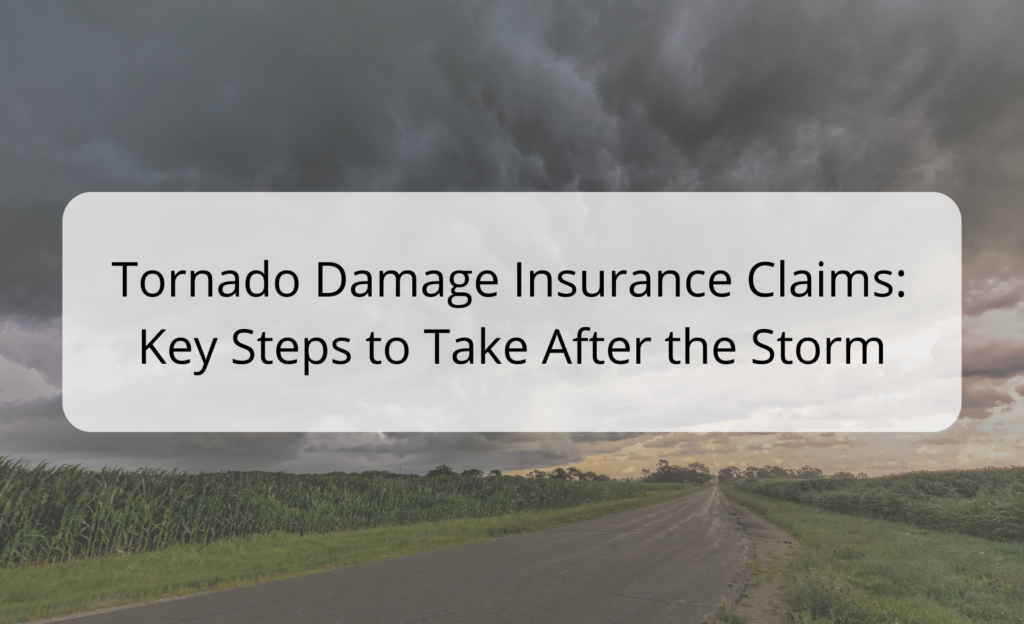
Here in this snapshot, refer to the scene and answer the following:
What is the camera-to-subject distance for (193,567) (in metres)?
14.4

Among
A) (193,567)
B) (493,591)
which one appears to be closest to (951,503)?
(493,591)

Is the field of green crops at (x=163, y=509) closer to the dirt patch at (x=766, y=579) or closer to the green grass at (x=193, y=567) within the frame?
the green grass at (x=193, y=567)

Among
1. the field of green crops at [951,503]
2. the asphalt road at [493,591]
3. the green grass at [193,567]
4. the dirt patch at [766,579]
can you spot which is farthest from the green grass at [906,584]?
the green grass at [193,567]

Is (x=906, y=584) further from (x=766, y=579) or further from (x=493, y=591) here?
(x=493, y=591)

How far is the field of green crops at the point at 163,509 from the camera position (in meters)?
15.4

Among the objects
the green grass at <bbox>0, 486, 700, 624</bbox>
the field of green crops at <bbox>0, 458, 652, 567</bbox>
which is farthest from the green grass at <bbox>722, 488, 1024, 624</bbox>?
the field of green crops at <bbox>0, 458, 652, 567</bbox>

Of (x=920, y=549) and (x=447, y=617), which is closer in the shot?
(x=447, y=617)

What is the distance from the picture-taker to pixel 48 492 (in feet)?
52.5

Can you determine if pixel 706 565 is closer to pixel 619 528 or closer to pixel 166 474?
pixel 619 528

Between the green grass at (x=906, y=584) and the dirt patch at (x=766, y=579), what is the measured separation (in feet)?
1.19

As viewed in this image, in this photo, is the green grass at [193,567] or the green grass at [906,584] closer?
the green grass at [906,584]

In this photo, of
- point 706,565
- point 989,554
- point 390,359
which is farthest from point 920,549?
point 390,359

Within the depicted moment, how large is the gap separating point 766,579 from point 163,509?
20.1m

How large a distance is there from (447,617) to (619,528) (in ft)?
60.4
